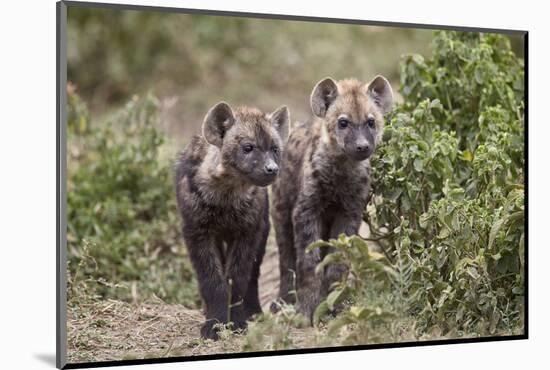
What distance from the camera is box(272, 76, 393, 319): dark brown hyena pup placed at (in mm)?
6504

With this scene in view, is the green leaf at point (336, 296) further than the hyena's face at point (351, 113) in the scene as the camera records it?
No

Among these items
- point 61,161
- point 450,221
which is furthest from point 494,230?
point 61,161

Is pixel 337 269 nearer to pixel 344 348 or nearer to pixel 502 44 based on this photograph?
pixel 344 348

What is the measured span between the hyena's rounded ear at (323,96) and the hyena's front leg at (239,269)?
87 centimetres

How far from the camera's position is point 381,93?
6.70 meters

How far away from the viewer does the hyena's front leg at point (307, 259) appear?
6516 millimetres

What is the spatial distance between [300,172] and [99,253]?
2.43m

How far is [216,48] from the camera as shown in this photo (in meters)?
12.6

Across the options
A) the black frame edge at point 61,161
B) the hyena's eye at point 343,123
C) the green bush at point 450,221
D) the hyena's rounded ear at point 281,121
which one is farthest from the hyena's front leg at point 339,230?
the black frame edge at point 61,161

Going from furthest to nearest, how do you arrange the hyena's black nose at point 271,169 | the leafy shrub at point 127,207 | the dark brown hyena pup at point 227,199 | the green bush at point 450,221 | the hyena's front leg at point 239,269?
the leafy shrub at point 127,207
the green bush at point 450,221
the hyena's front leg at point 239,269
the dark brown hyena pup at point 227,199
the hyena's black nose at point 271,169

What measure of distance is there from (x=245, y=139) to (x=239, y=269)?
82 cm

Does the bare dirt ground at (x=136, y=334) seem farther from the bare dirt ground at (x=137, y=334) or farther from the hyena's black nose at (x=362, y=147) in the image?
the hyena's black nose at (x=362, y=147)

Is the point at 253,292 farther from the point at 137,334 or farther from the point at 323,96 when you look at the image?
the point at 323,96

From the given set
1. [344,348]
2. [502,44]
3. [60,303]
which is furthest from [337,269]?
[502,44]
